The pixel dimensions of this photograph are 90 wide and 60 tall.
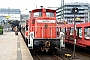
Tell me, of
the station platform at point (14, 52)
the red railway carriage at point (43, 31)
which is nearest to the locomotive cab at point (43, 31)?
the red railway carriage at point (43, 31)

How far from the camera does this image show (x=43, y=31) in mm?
15539

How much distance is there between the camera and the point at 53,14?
53.7 feet

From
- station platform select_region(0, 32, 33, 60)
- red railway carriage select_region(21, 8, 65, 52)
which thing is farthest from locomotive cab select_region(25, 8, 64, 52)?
station platform select_region(0, 32, 33, 60)

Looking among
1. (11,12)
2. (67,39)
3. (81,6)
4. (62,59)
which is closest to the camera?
(62,59)

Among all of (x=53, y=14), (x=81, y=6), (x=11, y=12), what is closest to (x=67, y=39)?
(x=53, y=14)

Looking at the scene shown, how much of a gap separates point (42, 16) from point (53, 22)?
1.00m

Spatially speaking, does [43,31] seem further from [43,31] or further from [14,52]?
[14,52]

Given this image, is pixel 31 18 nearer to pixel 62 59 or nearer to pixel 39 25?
pixel 39 25

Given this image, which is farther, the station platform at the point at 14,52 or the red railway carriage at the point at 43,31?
the red railway carriage at the point at 43,31

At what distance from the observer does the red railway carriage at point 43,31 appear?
49.1ft

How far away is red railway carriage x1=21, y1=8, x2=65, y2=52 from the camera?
14969mm

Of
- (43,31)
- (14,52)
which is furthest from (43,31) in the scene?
(14,52)

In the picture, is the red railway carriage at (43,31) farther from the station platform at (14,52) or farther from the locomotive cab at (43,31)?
the station platform at (14,52)

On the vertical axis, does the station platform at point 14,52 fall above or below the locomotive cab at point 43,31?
below
